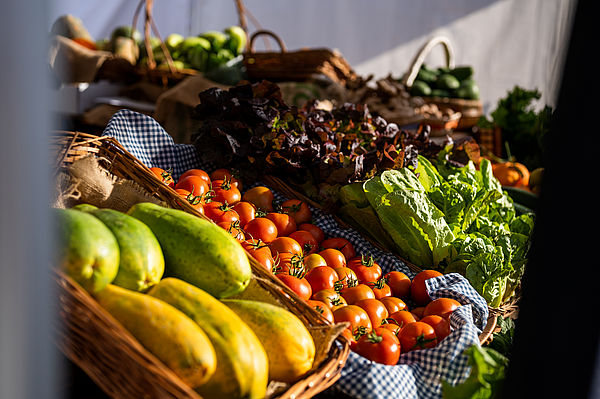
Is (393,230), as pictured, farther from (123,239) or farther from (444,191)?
(123,239)

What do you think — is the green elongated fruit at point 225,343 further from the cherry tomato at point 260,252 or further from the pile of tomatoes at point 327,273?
the cherry tomato at point 260,252

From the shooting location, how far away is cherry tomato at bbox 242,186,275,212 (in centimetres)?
189

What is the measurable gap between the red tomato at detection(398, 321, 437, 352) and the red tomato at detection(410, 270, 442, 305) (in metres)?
0.27

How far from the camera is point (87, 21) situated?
5633 millimetres

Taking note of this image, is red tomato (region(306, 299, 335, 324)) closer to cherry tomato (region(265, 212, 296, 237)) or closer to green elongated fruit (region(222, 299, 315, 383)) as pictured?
green elongated fruit (region(222, 299, 315, 383))

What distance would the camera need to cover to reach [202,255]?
105 centimetres

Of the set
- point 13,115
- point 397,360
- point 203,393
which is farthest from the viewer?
point 397,360

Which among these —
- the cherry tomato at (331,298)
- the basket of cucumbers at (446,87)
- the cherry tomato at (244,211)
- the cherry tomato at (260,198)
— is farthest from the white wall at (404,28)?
the cherry tomato at (331,298)

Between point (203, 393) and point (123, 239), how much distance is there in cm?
31

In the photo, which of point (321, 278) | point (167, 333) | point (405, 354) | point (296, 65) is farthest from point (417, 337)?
point (296, 65)

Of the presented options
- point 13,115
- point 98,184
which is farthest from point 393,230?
point 13,115

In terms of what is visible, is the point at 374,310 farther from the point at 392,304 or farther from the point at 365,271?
the point at 365,271

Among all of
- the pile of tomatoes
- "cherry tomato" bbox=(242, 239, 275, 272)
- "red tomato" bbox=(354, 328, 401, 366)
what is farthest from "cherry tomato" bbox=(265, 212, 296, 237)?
"red tomato" bbox=(354, 328, 401, 366)

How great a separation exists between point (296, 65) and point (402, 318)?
2433 mm
